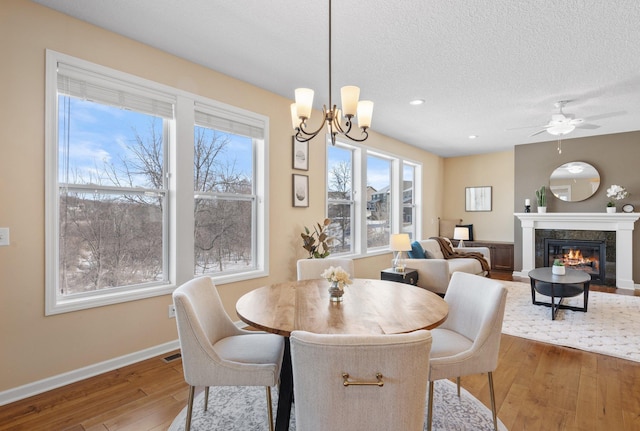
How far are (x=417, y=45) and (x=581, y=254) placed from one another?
18.0ft

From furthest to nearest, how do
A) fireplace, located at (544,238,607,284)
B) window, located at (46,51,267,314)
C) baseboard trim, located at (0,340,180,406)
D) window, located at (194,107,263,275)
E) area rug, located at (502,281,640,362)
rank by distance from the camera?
fireplace, located at (544,238,607,284) → window, located at (194,107,263,275) → area rug, located at (502,281,640,362) → window, located at (46,51,267,314) → baseboard trim, located at (0,340,180,406)

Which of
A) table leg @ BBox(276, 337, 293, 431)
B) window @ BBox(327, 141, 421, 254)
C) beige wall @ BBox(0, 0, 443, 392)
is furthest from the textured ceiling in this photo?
table leg @ BBox(276, 337, 293, 431)

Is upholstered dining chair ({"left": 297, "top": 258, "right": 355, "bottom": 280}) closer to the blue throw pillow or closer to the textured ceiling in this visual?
the textured ceiling

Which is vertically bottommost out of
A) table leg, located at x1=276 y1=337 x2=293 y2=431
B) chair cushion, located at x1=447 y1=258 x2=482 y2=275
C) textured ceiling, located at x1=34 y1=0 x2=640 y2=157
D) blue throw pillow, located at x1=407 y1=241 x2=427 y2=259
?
table leg, located at x1=276 y1=337 x2=293 y2=431

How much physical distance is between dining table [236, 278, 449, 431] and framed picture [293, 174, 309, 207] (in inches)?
75.6

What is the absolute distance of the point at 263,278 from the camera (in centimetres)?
370

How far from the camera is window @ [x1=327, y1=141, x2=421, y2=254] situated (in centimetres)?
496

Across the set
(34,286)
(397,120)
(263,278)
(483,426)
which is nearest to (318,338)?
(483,426)

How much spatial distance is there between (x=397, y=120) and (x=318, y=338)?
4323 millimetres

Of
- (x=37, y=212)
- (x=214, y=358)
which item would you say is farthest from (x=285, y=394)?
(x=37, y=212)

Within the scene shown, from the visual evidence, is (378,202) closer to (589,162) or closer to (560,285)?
(560,285)

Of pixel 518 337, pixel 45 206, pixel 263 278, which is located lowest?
pixel 518 337

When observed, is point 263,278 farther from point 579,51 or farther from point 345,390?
point 579,51

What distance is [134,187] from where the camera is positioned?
2.78m
